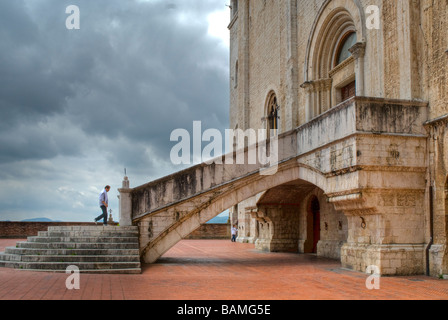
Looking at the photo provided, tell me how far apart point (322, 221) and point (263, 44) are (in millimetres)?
10426

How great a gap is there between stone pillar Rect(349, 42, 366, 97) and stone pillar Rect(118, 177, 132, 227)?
288 inches

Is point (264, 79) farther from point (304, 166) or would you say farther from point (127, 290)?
point (127, 290)

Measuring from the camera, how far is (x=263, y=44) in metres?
24.0

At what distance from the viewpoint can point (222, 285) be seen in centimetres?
966

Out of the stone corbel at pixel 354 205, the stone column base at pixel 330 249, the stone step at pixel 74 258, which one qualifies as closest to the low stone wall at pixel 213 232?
the stone column base at pixel 330 249

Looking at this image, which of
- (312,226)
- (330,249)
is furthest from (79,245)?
(312,226)

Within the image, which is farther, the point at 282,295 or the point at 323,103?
the point at 323,103

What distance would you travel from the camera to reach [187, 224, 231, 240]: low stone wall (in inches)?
1305

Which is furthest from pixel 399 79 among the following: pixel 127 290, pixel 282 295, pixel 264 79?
pixel 264 79

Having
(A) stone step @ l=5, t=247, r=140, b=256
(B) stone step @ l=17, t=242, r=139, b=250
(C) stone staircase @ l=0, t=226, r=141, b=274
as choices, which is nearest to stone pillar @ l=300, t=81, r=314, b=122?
(C) stone staircase @ l=0, t=226, r=141, b=274

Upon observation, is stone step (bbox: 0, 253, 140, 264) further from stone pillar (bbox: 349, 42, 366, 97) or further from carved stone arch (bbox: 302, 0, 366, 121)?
carved stone arch (bbox: 302, 0, 366, 121)

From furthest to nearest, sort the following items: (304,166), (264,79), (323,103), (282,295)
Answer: (264,79)
(323,103)
(304,166)
(282,295)

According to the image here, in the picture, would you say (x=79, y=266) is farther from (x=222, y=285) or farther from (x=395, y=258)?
(x=395, y=258)

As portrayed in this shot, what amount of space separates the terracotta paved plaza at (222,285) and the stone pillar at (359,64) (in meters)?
5.20
